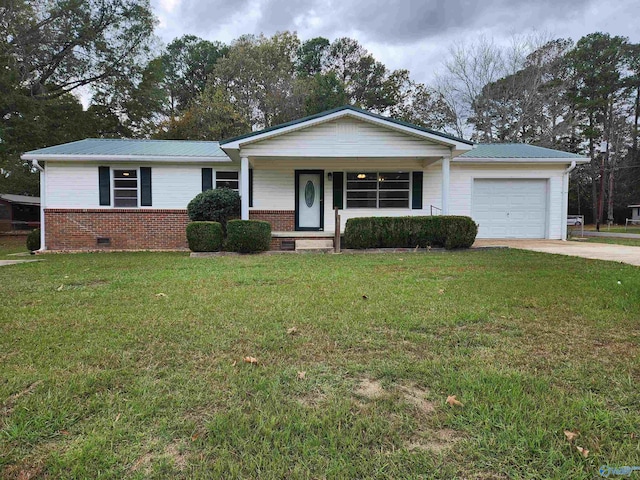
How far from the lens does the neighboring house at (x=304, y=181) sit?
10000mm

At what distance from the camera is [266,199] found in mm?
11891

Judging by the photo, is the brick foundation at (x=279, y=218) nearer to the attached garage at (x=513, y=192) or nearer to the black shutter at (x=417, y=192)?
the black shutter at (x=417, y=192)

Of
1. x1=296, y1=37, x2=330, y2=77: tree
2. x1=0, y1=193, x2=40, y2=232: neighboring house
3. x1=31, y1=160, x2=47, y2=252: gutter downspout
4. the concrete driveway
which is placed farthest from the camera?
x1=296, y1=37, x2=330, y2=77: tree

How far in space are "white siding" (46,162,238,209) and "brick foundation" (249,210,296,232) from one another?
1789 mm

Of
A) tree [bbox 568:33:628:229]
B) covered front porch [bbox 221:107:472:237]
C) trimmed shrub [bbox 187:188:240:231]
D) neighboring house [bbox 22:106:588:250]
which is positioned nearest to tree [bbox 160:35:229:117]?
neighboring house [bbox 22:106:588:250]

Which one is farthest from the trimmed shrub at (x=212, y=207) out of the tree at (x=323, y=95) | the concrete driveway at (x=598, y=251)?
the tree at (x=323, y=95)

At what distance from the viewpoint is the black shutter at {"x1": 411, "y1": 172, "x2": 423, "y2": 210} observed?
12.1m

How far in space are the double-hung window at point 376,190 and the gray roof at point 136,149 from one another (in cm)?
426

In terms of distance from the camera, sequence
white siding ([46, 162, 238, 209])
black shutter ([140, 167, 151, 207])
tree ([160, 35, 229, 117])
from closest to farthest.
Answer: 1. white siding ([46, 162, 238, 209])
2. black shutter ([140, 167, 151, 207])
3. tree ([160, 35, 229, 117])

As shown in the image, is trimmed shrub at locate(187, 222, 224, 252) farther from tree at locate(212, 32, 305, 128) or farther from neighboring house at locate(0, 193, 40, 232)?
neighboring house at locate(0, 193, 40, 232)

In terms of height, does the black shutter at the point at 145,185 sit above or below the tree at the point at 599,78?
below

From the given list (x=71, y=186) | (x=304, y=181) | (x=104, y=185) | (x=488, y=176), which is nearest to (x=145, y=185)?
(x=104, y=185)

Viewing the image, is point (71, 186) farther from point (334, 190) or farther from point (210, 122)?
point (210, 122)

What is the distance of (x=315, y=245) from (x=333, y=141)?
290 cm
